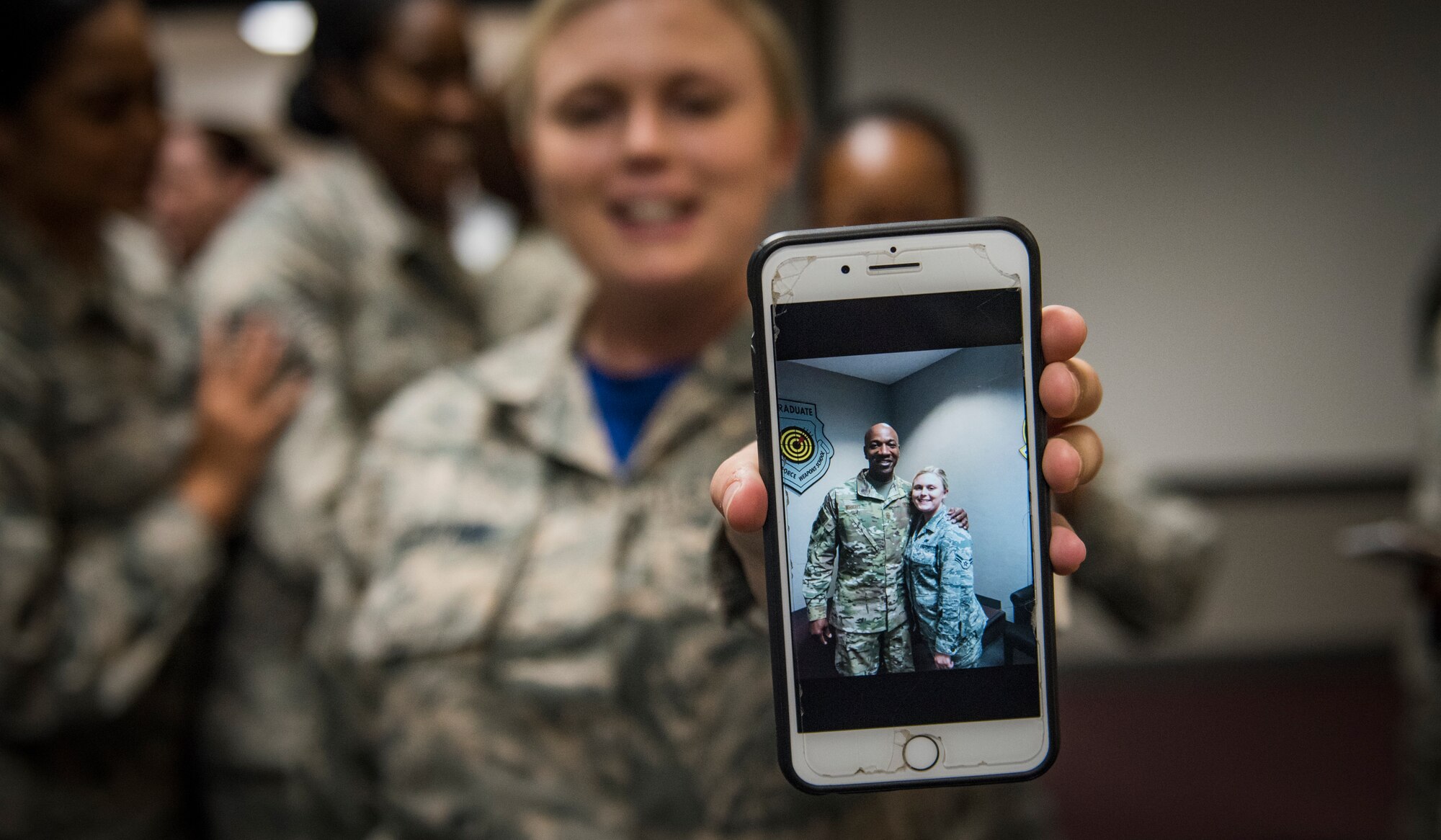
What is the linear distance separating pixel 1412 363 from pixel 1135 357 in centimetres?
71

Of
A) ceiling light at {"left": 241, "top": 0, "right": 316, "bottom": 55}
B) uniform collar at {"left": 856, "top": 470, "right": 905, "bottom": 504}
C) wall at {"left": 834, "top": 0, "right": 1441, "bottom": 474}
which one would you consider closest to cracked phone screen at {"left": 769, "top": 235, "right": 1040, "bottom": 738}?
uniform collar at {"left": 856, "top": 470, "right": 905, "bottom": 504}

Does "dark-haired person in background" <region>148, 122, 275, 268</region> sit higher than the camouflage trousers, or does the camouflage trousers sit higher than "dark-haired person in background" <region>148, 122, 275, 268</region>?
"dark-haired person in background" <region>148, 122, 275, 268</region>

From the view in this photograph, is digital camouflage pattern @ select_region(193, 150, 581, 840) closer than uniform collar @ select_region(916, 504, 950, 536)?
No

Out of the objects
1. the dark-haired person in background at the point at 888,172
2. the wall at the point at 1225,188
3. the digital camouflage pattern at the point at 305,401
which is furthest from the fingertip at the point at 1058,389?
the wall at the point at 1225,188

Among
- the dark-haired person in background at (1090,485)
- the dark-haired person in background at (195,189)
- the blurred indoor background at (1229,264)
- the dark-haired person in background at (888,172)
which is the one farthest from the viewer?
the blurred indoor background at (1229,264)

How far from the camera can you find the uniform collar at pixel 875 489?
353mm

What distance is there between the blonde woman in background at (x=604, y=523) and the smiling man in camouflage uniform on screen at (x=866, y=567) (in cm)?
19

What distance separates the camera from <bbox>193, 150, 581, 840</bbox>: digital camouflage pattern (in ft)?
3.26

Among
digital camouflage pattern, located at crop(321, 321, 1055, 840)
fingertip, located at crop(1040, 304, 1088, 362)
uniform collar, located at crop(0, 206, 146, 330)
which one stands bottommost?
digital camouflage pattern, located at crop(321, 321, 1055, 840)

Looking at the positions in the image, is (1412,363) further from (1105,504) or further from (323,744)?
(323,744)

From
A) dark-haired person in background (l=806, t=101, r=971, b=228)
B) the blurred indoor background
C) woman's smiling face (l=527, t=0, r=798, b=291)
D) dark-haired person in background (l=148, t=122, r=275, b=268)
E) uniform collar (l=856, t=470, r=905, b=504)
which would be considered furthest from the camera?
the blurred indoor background

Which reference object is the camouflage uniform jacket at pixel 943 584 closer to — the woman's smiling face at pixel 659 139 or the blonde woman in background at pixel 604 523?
the blonde woman in background at pixel 604 523

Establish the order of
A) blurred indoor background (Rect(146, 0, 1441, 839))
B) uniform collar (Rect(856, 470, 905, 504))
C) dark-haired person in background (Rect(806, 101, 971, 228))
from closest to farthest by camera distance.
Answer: uniform collar (Rect(856, 470, 905, 504)), dark-haired person in background (Rect(806, 101, 971, 228)), blurred indoor background (Rect(146, 0, 1441, 839))

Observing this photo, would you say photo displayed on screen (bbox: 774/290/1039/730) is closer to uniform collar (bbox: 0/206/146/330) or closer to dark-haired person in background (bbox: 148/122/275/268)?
uniform collar (bbox: 0/206/146/330)
